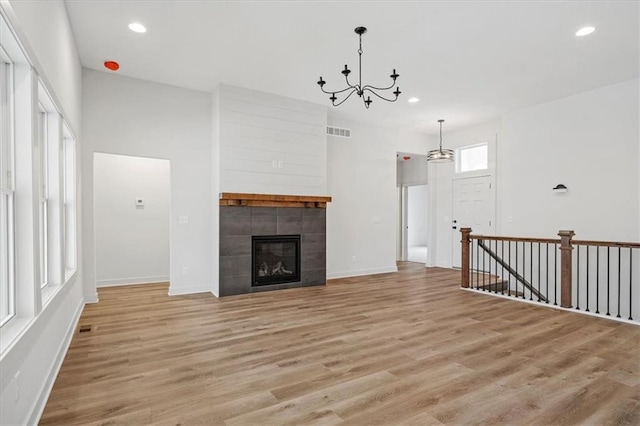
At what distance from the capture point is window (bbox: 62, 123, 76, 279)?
12.8ft

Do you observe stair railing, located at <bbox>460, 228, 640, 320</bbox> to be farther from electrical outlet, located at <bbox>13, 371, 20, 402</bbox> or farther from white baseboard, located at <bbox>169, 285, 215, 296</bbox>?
electrical outlet, located at <bbox>13, 371, 20, 402</bbox>

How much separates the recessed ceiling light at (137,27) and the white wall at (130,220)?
280 cm

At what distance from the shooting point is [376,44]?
4.10 metres

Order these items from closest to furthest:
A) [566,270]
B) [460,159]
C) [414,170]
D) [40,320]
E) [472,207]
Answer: [40,320], [566,270], [472,207], [460,159], [414,170]

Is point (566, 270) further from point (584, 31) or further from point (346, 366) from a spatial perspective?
point (346, 366)

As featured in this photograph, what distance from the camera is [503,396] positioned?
2.36 metres

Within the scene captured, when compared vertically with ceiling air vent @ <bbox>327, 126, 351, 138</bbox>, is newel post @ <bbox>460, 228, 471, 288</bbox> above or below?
below

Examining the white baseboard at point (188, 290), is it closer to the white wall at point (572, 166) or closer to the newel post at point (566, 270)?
the newel post at point (566, 270)

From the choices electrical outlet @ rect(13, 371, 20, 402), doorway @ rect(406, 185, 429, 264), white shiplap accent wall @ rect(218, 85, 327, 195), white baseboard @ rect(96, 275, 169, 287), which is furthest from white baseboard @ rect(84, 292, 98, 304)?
doorway @ rect(406, 185, 429, 264)

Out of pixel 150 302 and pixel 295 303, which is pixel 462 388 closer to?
pixel 295 303

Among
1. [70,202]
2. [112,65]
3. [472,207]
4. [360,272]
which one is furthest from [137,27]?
[472,207]

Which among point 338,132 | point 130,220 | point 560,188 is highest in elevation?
point 338,132

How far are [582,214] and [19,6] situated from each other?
23.6 ft

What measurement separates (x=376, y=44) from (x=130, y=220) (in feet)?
16.9
